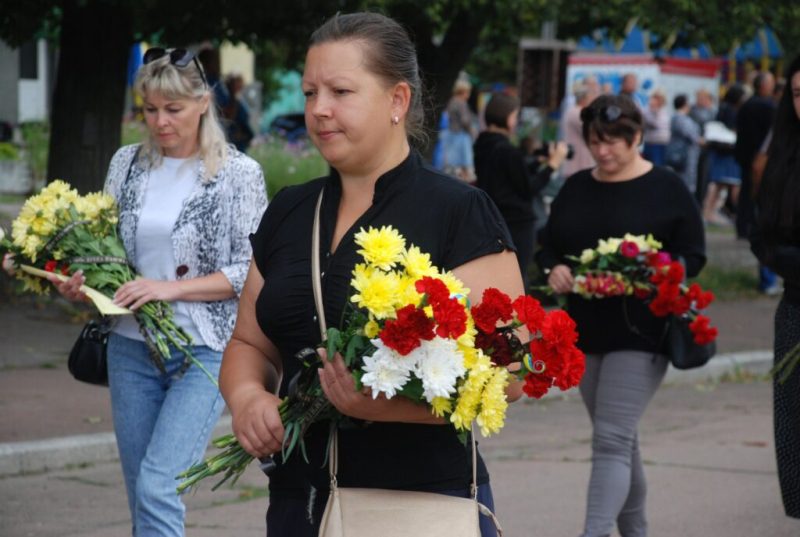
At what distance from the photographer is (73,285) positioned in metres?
4.70

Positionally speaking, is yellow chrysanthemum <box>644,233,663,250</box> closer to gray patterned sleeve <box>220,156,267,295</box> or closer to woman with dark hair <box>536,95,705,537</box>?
woman with dark hair <box>536,95,705,537</box>

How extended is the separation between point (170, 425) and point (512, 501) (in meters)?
3.04

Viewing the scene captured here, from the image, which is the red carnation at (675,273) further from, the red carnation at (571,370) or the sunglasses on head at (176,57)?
the red carnation at (571,370)

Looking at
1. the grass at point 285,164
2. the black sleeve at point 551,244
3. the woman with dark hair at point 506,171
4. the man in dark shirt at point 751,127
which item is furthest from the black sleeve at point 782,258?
the grass at point 285,164

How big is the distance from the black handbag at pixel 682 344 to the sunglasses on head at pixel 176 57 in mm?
2220

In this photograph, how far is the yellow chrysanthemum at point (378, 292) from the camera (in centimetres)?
281

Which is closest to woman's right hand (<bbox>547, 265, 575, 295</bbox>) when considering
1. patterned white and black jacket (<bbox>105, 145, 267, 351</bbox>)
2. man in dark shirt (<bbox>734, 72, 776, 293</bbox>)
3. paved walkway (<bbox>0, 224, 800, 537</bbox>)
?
paved walkway (<bbox>0, 224, 800, 537</bbox>)

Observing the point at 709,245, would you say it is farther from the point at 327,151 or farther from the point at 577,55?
the point at 327,151

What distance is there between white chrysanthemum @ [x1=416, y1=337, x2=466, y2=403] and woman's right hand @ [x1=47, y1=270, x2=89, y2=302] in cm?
216

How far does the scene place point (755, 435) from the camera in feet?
29.7

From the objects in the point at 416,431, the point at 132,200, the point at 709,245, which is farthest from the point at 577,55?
the point at 416,431

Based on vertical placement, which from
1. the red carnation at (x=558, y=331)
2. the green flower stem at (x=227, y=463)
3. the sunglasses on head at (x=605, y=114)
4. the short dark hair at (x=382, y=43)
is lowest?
the green flower stem at (x=227, y=463)

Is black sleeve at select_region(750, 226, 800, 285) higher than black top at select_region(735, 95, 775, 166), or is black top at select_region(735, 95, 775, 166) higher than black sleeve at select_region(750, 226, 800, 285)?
black sleeve at select_region(750, 226, 800, 285)

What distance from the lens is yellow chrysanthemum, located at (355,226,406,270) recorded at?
2863mm
